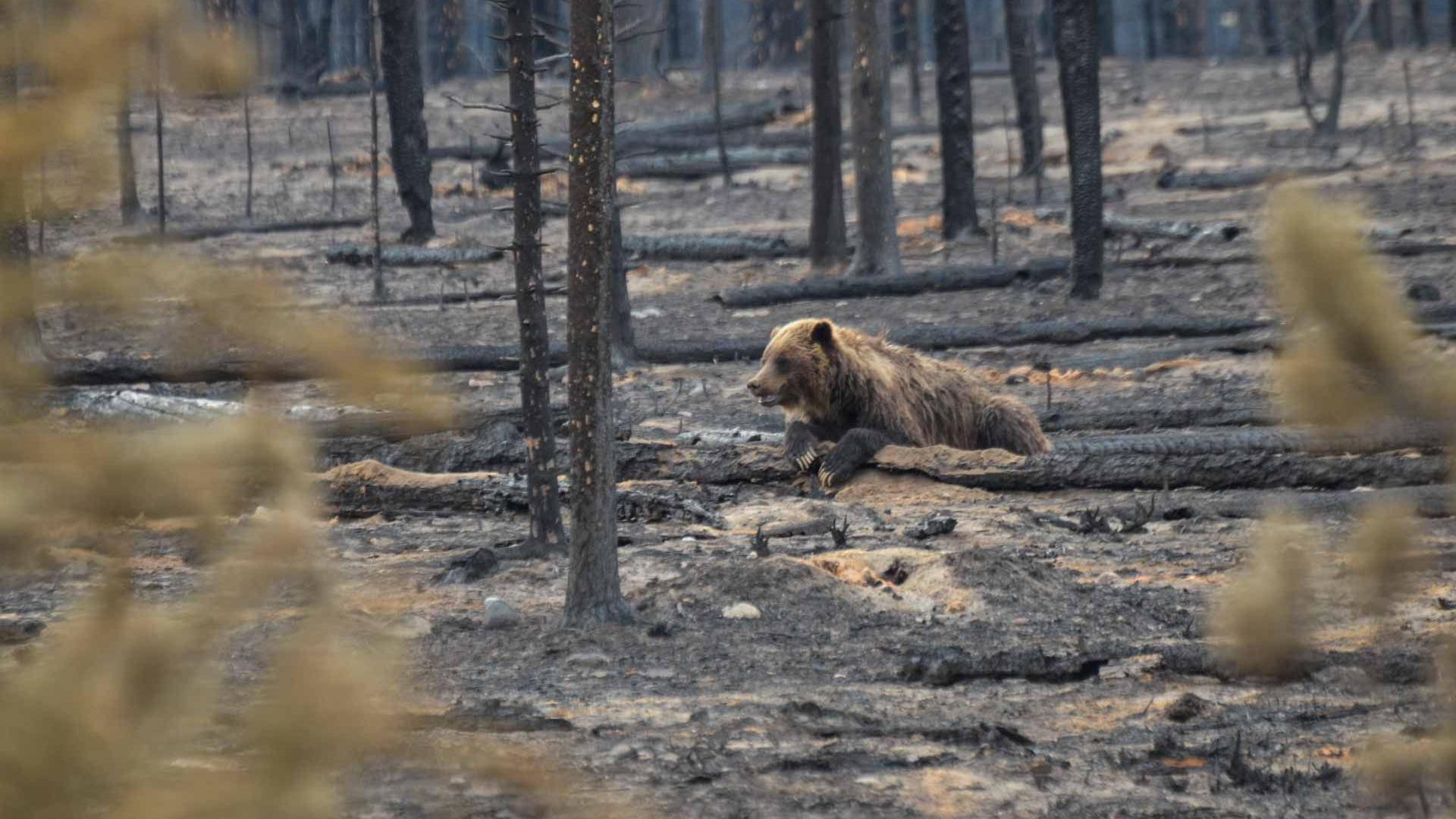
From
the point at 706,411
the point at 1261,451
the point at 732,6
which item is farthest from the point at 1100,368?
the point at 732,6

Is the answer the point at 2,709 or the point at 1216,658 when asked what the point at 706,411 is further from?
the point at 2,709

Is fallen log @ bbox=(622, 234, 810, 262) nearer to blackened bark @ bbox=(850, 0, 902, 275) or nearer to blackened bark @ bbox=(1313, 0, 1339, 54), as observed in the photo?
blackened bark @ bbox=(850, 0, 902, 275)

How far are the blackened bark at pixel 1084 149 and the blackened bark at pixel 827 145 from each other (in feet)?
9.50

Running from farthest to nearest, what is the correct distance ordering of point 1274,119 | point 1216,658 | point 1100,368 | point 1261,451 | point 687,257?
1. point 1274,119
2. point 687,257
3. point 1100,368
4. point 1261,451
5. point 1216,658

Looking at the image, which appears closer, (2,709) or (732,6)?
(2,709)

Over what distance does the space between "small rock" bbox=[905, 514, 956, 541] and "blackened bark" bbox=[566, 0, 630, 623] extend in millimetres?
2286

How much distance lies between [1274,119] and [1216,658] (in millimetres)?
32150

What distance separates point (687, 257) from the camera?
2427 centimetres

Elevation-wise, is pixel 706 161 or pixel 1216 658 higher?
pixel 706 161

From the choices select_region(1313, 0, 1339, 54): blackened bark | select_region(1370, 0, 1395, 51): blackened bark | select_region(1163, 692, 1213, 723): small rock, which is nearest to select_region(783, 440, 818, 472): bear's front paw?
select_region(1163, 692, 1213, 723): small rock

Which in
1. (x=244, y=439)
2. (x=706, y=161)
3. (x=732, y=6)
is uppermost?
(x=732, y=6)

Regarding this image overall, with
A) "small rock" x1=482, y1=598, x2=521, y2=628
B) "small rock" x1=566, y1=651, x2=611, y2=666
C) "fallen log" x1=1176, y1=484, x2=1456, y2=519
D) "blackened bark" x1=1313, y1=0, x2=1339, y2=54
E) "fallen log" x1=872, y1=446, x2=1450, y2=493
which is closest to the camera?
"small rock" x1=566, y1=651, x2=611, y2=666

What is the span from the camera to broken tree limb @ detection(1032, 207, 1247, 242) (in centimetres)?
2253

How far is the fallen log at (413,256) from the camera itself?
23656 mm
